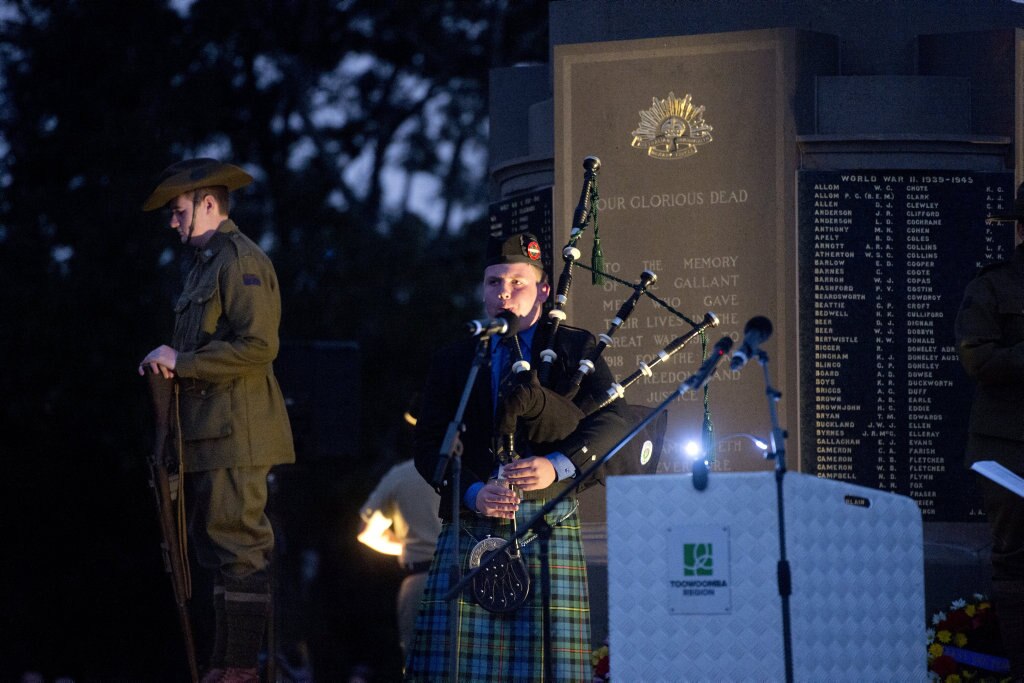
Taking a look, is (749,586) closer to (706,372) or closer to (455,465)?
(706,372)

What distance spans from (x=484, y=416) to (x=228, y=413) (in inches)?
45.4

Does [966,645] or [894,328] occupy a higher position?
[894,328]

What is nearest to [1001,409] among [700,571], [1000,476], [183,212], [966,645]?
[1000,476]

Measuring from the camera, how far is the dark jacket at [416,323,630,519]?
5695mm

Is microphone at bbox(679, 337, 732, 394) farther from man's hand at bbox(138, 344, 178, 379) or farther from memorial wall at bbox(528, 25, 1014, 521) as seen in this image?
memorial wall at bbox(528, 25, 1014, 521)

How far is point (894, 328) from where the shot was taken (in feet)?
24.0

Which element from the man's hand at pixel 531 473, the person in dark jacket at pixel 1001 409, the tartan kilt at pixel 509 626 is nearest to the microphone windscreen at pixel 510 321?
the man's hand at pixel 531 473

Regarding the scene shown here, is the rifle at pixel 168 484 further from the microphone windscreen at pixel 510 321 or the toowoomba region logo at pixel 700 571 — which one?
the toowoomba region logo at pixel 700 571

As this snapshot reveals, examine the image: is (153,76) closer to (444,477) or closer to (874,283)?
(874,283)

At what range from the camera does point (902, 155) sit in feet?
24.6

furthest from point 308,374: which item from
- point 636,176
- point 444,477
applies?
point 444,477

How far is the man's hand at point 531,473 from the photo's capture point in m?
Result: 5.50

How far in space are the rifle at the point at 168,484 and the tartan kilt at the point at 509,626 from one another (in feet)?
3.84

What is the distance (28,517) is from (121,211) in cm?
343
